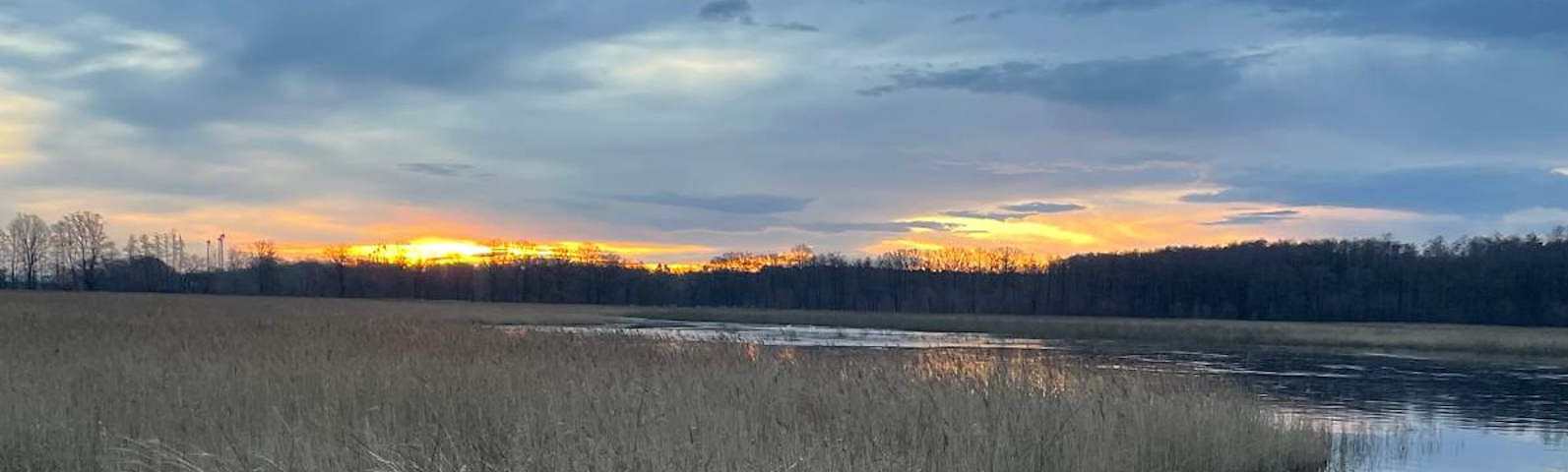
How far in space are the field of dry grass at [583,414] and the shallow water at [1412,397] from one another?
258 centimetres

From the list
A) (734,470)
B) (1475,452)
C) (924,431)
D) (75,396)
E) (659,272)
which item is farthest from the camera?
(659,272)

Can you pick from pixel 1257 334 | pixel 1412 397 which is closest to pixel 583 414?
pixel 1412 397

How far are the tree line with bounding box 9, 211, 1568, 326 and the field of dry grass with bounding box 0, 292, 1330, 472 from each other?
84.7 metres

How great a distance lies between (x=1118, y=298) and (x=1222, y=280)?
9.76 metres

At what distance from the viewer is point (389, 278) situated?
13862 centimetres

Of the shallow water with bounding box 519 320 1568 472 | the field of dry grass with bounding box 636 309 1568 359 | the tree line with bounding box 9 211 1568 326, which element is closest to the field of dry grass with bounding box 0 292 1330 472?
the shallow water with bounding box 519 320 1568 472

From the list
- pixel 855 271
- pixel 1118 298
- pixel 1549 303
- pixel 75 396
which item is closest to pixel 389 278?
pixel 855 271

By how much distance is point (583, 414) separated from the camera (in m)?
11.2

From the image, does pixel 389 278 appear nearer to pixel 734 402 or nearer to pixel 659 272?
pixel 659 272

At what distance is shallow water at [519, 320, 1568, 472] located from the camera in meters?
15.7

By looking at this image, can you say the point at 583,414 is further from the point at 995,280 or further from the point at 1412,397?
the point at 995,280

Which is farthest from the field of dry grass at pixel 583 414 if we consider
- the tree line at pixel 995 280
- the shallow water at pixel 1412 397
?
the tree line at pixel 995 280

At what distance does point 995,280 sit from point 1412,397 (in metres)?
110

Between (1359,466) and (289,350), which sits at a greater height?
(289,350)
